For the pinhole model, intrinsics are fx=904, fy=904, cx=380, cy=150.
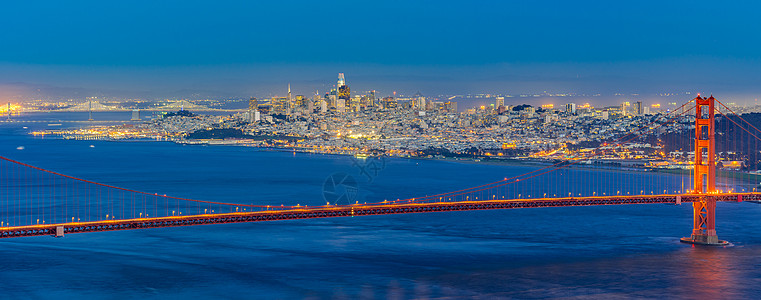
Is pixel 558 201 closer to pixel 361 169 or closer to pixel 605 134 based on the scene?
pixel 361 169

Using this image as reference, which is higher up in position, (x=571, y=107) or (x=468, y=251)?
(x=571, y=107)

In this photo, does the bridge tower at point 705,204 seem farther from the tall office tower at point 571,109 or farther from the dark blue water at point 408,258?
the tall office tower at point 571,109

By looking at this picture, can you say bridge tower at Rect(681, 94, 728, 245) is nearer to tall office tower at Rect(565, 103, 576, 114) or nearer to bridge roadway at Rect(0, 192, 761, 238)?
bridge roadway at Rect(0, 192, 761, 238)

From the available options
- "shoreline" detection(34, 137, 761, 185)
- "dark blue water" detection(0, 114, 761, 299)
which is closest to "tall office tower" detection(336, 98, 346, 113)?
"shoreline" detection(34, 137, 761, 185)

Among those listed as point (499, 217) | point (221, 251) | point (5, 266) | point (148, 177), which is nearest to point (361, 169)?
point (148, 177)

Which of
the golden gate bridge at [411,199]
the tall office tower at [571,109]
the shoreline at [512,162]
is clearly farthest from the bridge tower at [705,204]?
the tall office tower at [571,109]

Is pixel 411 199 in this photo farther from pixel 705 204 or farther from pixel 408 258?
pixel 705 204
